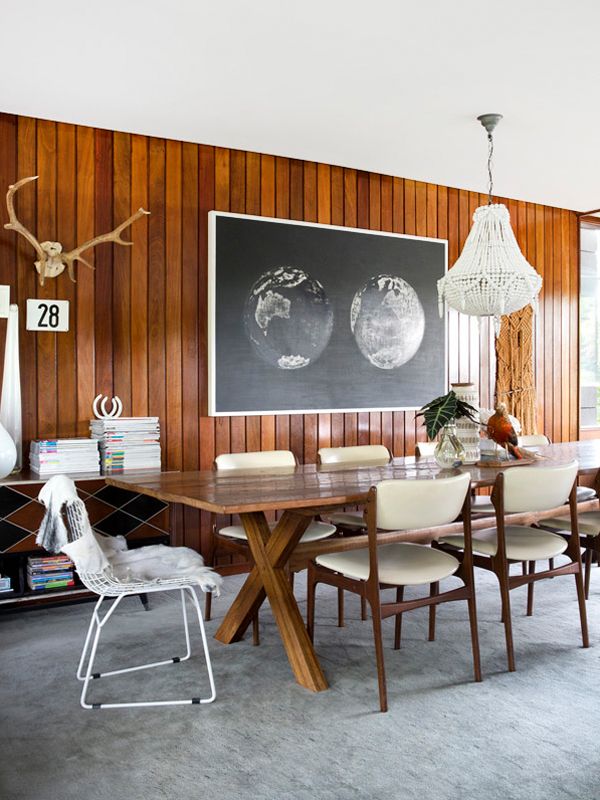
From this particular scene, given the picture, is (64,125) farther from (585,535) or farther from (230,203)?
(585,535)

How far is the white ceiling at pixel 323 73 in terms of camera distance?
2.92 metres

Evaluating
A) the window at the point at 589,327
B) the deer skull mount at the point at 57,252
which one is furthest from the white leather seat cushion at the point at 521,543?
the window at the point at 589,327

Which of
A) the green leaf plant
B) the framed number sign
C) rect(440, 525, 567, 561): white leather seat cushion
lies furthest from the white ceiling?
rect(440, 525, 567, 561): white leather seat cushion

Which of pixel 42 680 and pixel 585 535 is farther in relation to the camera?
pixel 585 535

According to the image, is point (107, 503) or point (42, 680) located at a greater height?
point (107, 503)

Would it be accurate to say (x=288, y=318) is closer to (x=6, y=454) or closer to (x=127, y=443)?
(x=127, y=443)

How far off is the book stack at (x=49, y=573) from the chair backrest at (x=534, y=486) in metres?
2.12

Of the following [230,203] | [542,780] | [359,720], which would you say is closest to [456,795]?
[542,780]

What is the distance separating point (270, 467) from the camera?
3766 millimetres

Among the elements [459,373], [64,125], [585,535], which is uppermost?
[64,125]

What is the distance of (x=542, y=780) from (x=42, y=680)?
1.90 m

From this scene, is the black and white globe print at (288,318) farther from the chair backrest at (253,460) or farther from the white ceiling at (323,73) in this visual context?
the chair backrest at (253,460)

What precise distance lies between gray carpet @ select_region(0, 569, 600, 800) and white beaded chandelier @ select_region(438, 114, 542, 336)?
66.4 inches

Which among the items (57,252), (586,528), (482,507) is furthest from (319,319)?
(586,528)
